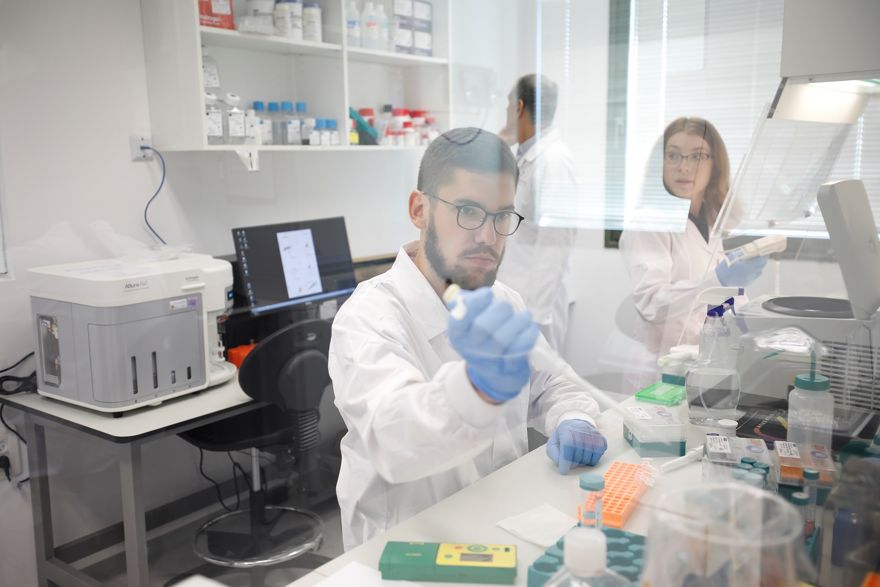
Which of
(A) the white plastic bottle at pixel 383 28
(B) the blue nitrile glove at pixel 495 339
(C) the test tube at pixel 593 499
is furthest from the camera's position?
(A) the white plastic bottle at pixel 383 28

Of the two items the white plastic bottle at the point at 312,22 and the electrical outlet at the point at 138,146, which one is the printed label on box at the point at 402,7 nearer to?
the white plastic bottle at the point at 312,22

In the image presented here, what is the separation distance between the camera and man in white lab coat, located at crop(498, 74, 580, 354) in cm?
225

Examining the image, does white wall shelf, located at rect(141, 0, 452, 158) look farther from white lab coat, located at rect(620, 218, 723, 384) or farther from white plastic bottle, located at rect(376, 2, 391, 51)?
white lab coat, located at rect(620, 218, 723, 384)

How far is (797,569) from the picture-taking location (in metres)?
0.82

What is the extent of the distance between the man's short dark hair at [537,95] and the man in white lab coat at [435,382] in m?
0.90

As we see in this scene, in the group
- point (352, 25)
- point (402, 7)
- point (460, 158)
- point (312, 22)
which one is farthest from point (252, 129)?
point (460, 158)

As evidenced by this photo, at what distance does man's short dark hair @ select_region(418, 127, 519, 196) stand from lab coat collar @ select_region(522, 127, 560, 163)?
0.84m

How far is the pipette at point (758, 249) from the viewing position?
5.94ft

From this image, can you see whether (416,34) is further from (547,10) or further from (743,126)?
(743,126)

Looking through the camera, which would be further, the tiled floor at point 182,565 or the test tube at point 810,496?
the tiled floor at point 182,565

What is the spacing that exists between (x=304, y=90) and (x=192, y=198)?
671 millimetres

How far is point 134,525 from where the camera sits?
6.61 ft

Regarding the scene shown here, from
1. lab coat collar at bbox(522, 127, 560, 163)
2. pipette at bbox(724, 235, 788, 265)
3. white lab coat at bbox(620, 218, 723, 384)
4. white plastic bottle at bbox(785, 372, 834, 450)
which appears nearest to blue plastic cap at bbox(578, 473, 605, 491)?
white plastic bottle at bbox(785, 372, 834, 450)

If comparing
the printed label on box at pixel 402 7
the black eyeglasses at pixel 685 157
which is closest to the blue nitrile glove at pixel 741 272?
the black eyeglasses at pixel 685 157
